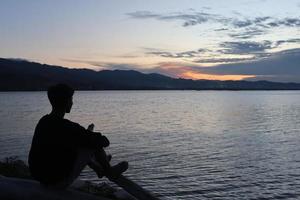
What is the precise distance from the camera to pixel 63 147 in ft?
23.3

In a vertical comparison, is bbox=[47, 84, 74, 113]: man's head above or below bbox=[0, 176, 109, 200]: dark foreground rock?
above

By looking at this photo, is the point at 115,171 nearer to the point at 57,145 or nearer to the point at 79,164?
the point at 79,164

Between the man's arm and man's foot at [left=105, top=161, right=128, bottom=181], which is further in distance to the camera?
man's foot at [left=105, top=161, right=128, bottom=181]

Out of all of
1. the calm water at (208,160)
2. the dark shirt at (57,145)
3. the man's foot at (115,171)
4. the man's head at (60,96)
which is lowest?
the calm water at (208,160)

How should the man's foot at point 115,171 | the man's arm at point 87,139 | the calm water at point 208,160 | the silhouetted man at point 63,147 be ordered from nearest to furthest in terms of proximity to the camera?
the man's arm at point 87,139 < the silhouetted man at point 63,147 < the man's foot at point 115,171 < the calm water at point 208,160

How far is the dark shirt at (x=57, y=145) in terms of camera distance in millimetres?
6965

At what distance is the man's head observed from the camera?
702 centimetres

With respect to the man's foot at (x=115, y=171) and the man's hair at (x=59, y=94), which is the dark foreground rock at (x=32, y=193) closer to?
the man's foot at (x=115, y=171)

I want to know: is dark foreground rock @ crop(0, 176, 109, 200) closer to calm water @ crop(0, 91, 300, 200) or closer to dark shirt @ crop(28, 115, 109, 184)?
dark shirt @ crop(28, 115, 109, 184)

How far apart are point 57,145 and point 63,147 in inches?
4.0

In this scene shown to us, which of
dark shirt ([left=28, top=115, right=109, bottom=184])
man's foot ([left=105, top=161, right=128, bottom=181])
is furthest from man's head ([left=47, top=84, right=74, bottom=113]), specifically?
man's foot ([left=105, top=161, right=128, bottom=181])

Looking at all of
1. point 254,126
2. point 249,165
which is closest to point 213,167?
Result: point 249,165

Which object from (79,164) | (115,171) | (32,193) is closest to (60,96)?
(79,164)

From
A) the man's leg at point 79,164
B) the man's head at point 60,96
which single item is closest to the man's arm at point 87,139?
the man's leg at point 79,164
